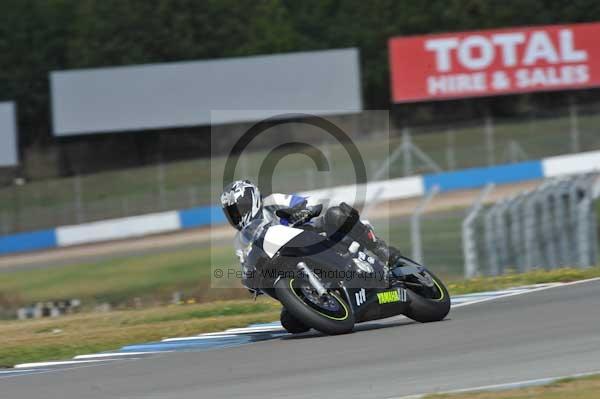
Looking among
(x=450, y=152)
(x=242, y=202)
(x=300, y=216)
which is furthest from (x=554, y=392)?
(x=450, y=152)

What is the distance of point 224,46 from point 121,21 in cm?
458

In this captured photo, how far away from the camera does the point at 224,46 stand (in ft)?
156

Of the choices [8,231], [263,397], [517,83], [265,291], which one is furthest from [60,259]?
[263,397]

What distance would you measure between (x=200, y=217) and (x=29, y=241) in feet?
15.7

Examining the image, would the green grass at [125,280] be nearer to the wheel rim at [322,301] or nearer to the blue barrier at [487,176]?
the blue barrier at [487,176]

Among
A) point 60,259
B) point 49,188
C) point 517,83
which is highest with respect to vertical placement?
point 517,83

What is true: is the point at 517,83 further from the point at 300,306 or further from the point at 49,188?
the point at 300,306

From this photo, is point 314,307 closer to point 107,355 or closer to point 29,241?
point 107,355

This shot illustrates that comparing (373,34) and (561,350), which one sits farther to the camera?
(373,34)

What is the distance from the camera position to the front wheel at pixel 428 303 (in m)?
9.51

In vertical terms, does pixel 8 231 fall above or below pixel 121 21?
below

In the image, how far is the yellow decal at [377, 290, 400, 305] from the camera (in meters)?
9.29

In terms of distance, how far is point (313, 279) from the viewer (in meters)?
8.93

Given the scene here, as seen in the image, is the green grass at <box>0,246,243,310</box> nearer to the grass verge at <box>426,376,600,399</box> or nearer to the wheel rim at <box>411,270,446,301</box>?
the wheel rim at <box>411,270,446,301</box>
